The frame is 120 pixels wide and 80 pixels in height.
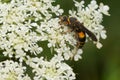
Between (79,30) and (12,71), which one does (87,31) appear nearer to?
(79,30)

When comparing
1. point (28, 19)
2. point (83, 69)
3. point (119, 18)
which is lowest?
point (28, 19)

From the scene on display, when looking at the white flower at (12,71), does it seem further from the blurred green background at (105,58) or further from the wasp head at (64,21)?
the blurred green background at (105,58)

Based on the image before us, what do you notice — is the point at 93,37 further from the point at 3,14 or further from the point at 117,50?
the point at 117,50

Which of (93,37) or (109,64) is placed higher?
(109,64)

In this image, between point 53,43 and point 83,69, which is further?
point 83,69

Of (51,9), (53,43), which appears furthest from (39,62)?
(51,9)

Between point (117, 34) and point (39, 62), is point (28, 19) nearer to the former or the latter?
point (39, 62)

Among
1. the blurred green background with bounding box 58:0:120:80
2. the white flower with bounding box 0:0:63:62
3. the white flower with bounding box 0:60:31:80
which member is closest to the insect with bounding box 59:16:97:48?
the white flower with bounding box 0:0:63:62
